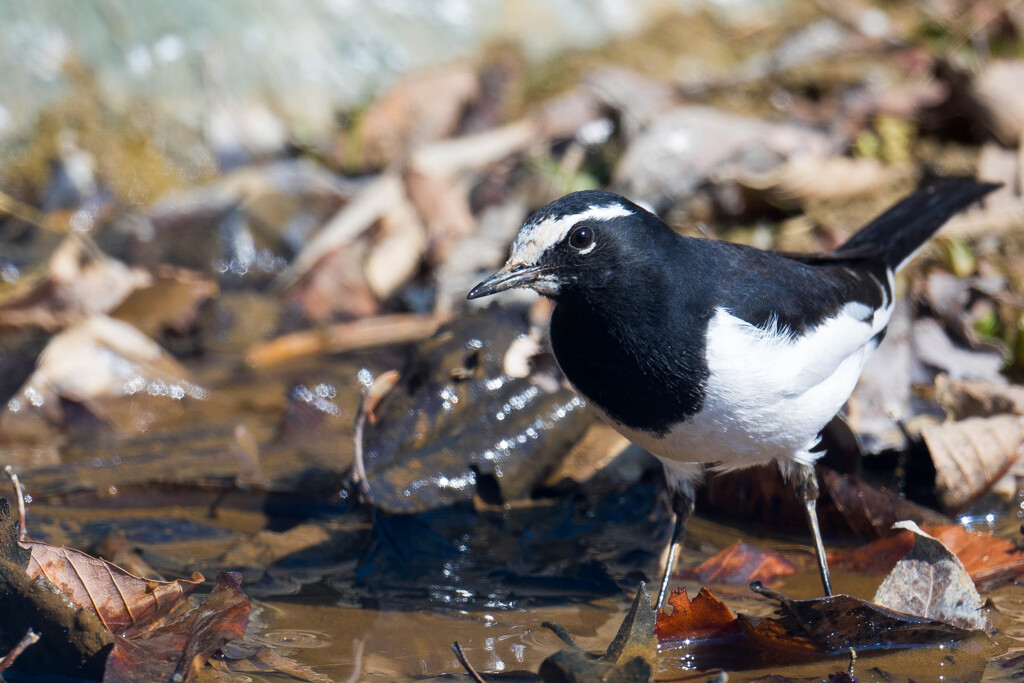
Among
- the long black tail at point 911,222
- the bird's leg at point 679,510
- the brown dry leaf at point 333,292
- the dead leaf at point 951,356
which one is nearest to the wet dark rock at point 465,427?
the bird's leg at point 679,510

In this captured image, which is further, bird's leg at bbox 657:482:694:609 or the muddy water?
bird's leg at bbox 657:482:694:609

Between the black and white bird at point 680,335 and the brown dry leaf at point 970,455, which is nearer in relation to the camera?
the black and white bird at point 680,335

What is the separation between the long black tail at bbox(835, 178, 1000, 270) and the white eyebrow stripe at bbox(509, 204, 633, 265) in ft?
4.21

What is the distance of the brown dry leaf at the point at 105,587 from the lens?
2873mm

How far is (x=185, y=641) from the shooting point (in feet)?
9.39

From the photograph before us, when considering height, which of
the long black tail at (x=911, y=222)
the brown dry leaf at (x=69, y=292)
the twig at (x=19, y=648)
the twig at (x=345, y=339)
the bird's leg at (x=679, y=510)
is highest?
the long black tail at (x=911, y=222)

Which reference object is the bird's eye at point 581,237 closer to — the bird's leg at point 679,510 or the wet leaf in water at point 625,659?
the bird's leg at point 679,510

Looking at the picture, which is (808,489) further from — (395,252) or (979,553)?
(395,252)

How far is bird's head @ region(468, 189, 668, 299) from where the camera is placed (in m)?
3.24

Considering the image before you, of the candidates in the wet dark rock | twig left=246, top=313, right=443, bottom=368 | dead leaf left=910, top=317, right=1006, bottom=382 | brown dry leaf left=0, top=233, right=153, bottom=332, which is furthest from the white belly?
brown dry leaf left=0, top=233, right=153, bottom=332

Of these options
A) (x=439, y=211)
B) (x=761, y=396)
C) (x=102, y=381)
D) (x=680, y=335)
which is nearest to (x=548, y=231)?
(x=680, y=335)

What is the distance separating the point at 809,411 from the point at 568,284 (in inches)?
34.0

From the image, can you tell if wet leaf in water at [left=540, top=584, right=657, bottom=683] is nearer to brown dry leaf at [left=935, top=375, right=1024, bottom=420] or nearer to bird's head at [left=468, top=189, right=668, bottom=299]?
bird's head at [left=468, top=189, right=668, bottom=299]

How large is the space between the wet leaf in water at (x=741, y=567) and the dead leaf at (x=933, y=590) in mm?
562
